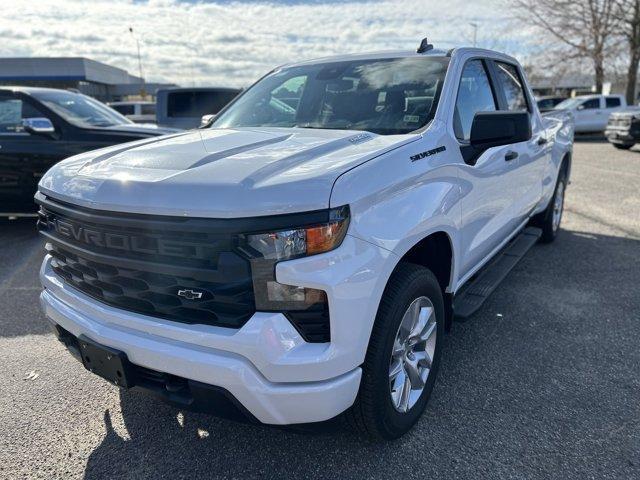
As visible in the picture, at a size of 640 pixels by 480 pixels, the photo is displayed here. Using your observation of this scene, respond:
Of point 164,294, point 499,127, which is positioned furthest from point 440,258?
point 164,294

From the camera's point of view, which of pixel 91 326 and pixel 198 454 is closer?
pixel 91 326

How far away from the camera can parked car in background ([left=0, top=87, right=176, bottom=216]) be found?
233 inches

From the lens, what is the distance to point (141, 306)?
208cm

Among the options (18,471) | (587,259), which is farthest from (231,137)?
(587,259)

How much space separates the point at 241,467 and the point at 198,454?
0.24m

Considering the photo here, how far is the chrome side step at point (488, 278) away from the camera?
10.2 ft

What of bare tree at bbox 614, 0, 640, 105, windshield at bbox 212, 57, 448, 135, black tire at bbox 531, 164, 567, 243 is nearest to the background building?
bare tree at bbox 614, 0, 640, 105

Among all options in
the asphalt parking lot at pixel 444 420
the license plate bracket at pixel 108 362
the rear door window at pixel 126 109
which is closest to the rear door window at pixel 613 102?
the rear door window at pixel 126 109

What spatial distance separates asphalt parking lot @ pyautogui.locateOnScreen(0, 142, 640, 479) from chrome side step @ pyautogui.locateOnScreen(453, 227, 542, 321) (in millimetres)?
358

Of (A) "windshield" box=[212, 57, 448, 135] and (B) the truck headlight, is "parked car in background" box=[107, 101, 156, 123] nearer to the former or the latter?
(A) "windshield" box=[212, 57, 448, 135]

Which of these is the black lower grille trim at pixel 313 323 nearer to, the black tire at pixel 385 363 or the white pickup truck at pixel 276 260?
the white pickup truck at pixel 276 260

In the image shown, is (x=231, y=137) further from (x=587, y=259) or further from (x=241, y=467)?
(x=587, y=259)

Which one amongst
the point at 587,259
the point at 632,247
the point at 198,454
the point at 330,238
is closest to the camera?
the point at 330,238

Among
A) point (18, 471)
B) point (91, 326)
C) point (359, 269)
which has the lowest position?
point (18, 471)
